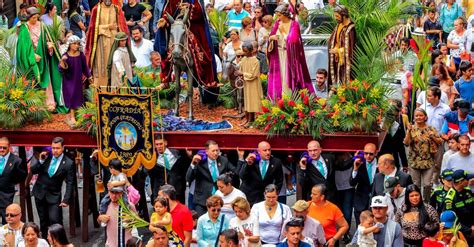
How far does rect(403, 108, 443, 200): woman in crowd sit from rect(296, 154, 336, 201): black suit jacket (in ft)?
3.84

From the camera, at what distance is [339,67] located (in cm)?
2475

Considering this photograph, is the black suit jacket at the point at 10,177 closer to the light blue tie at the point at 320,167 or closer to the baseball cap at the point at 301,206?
the light blue tie at the point at 320,167

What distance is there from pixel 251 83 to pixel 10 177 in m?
3.95

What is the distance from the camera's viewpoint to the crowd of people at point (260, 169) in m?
21.1

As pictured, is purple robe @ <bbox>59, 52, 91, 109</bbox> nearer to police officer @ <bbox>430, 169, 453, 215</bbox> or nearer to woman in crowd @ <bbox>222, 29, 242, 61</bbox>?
woman in crowd @ <bbox>222, 29, 242, 61</bbox>

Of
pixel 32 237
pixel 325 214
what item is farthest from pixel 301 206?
pixel 32 237

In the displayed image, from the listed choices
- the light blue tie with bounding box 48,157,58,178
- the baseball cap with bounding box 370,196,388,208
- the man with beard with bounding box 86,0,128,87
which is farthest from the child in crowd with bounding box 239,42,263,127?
the baseball cap with bounding box 370,196,388,208

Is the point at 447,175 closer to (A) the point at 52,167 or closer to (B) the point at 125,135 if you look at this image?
(B) the point at 125,135

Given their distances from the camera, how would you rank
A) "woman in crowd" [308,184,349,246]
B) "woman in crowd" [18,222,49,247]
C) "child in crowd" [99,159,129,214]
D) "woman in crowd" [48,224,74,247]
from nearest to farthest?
"woman in crowd" [48,224,74,247]
"woman in crowd" [18,222,49,247]
"woman in crowd" [308,184,349,246]
"child in crowd" [99,159,129,214]

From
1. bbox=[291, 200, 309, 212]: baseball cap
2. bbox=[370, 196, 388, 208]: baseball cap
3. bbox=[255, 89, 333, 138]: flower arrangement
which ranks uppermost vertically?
bbox=[255, 89, 333, 138]: flower arrangement

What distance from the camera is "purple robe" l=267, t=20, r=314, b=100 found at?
24562 mm

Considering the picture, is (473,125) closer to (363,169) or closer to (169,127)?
(363,169)

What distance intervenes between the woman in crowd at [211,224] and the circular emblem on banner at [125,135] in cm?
344

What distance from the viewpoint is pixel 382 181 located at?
73.6 ft
